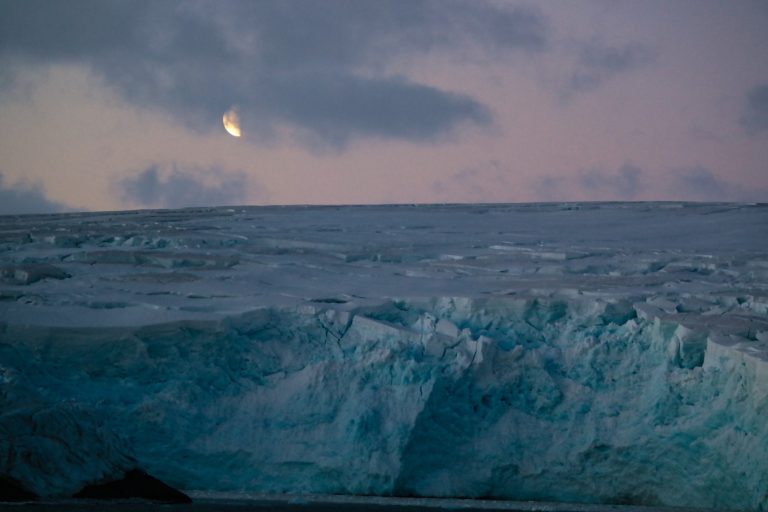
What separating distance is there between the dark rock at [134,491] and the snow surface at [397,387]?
0.08m

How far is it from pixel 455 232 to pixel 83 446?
660 centimetres

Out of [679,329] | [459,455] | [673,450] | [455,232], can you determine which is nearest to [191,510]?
[459,455]

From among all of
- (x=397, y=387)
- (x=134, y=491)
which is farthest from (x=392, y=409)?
(x=134, y=491)

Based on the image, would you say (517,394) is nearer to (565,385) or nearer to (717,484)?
(565,385)

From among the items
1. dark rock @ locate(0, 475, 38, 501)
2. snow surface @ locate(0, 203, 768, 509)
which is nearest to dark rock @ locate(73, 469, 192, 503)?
snow surface @ locate(0, 203, 768, 509)

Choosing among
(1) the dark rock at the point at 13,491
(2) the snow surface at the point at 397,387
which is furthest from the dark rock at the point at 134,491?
(1) the dark rock at the point at 13,491

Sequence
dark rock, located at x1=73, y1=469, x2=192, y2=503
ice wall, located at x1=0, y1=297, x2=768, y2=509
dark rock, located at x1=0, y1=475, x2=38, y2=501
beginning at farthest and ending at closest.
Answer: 1. ice wall, located at x1=0, y1=297, x2=768, y2=509
2. dark rock, located at x1=73, y1=469, x2=192, y2=503
3. dark rock, located at x1=0, y1=475, x2=38, y2=501

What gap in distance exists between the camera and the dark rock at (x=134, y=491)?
440cm

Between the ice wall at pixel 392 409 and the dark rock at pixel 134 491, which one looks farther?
the ice wall at pixel 392 409

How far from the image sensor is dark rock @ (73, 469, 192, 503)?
4398 millimetres

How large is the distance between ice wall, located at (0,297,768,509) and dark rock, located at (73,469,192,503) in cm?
9

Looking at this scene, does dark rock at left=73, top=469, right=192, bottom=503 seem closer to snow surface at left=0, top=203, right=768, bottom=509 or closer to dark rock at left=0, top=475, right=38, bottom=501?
snow surface at left=0, top=203, right=768, bottom=509

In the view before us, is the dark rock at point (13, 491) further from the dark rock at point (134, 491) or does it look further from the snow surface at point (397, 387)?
the dark rock at point (134, 491)

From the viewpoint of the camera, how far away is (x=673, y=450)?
194 inches
